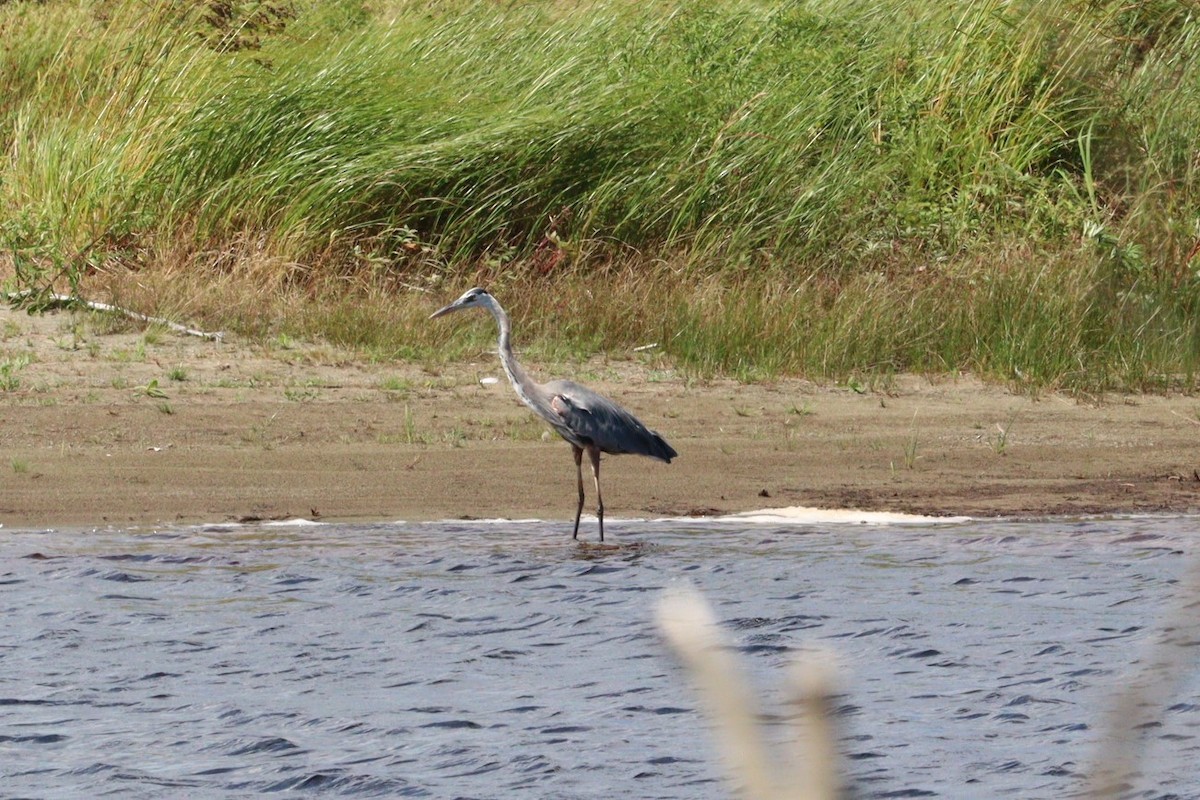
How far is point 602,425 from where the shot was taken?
7535mm

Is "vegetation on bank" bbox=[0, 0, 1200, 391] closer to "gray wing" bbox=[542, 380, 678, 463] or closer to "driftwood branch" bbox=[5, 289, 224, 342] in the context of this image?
"driftwood branch" bbox=[5, 289, 224, 342]

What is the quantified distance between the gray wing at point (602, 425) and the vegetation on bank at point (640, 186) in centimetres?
251

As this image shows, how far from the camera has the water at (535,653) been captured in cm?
476

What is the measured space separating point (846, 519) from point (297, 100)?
564 centimetres

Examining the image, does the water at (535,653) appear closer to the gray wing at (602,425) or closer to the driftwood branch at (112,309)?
the gray wing at (602,425)

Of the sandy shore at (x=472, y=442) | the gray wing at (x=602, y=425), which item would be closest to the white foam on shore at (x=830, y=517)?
the sandy shore at (x=472, y=442)

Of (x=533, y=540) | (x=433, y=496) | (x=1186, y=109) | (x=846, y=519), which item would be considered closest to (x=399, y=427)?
(x=433, y=496)

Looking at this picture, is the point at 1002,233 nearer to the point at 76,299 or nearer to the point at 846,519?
the point at 846,519

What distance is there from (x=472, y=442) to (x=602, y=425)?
60.9 inches

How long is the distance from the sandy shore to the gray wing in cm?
61

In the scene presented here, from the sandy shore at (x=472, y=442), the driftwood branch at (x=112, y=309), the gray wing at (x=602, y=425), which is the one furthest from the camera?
the driftwood branch at (x=112, y=309)

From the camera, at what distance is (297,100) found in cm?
1166

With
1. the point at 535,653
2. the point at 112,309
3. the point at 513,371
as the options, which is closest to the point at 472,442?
the point at 513,371

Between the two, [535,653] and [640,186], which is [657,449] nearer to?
[535,653]
